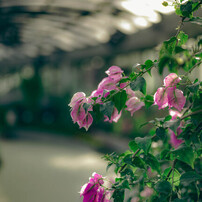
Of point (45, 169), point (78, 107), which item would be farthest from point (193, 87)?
point (45, 169)

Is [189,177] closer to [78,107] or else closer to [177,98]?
[177,98]

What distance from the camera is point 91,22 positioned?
725cm

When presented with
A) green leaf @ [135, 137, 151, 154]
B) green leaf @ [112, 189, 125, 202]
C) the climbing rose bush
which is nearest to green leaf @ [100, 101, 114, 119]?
the climbing rose bush

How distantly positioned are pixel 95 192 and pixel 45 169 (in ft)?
16.2

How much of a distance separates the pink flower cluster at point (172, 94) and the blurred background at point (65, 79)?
1.61m

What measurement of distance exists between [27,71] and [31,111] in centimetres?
580

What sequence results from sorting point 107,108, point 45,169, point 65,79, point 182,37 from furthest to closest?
point 65,79
point 45,169
point 182,37
point 107,108

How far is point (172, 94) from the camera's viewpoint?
746mm

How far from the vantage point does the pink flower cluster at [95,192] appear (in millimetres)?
760

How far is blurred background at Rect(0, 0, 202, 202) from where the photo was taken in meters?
5.07

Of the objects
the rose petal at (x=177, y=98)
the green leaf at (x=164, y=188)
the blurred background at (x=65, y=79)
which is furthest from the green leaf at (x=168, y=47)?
the blurred background at (x=65, y=79)

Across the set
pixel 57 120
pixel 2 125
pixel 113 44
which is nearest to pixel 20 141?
pixel 2 125

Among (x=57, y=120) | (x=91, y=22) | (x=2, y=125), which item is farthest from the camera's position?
(x=57, y=120)

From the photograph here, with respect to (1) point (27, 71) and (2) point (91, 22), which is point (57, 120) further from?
(1) point (27, 71)
